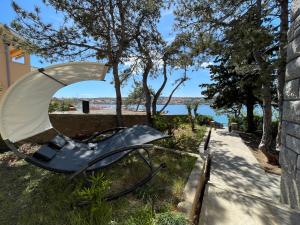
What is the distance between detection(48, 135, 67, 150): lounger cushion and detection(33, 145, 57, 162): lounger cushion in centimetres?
34

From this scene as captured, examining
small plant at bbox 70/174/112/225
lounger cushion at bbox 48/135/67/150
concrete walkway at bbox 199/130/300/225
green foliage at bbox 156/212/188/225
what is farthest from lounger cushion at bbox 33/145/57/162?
concrete walkway at bbox 199/130/300/225

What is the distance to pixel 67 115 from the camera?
9.35m

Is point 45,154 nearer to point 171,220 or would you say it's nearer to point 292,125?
point 171,220

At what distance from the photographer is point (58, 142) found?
4559 mm

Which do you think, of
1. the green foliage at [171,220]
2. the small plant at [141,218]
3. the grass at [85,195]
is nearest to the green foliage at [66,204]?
the grass at [85,195]

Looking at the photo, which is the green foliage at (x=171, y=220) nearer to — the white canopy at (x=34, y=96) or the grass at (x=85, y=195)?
the grass at (x=85, y=195)

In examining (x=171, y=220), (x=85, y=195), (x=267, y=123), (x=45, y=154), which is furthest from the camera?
(x=267, y=123)

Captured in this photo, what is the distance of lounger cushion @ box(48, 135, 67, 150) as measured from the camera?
4.38 meters

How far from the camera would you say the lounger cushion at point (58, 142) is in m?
4.38

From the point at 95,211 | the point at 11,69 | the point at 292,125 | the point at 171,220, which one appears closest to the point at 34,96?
the point at 95,211

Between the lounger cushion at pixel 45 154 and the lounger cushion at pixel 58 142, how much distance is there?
338 mm

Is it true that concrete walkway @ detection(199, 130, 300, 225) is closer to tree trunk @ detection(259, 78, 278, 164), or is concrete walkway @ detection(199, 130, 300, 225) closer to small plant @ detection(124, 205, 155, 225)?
small plant @ detection(124, 205, 155, 225)

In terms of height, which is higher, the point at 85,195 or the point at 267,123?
the point at 267,123

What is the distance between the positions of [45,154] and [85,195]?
1.40 metres
